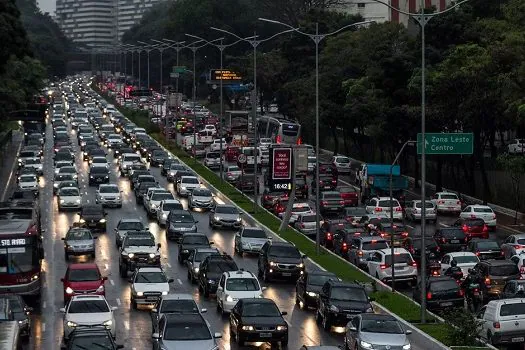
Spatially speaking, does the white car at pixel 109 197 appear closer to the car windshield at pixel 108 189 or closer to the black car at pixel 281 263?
the car windshield at pixel 108 189

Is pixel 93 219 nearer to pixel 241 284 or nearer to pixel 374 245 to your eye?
pixel 374 245

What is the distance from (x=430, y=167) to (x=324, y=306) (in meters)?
58.1

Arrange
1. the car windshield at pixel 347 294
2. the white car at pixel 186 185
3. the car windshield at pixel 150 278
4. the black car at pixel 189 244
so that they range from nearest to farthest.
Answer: the car windshield at pixel 347 294 → the car windshield at pixel 150 278 → the black car at pixel 189 244 → the white car at pixel 186 185

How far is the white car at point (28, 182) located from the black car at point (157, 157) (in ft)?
58.2

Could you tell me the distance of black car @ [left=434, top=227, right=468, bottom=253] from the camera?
5981 centimetres

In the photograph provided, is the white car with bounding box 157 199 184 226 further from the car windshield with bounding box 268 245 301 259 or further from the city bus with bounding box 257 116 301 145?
the city bus with bounding box 257 116 301 145

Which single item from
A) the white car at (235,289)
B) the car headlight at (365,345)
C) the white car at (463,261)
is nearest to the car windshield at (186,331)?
the car headlight at (365,345)

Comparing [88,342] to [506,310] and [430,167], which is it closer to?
[506,310]

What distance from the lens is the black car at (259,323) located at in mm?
35750

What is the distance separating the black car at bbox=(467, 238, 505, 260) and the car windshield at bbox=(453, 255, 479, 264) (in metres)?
3.32

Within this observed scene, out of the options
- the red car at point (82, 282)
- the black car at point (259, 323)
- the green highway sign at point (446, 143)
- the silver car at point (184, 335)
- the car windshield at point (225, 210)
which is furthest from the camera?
the car windshield at point (225, 210)

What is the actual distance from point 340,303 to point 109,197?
132 feet

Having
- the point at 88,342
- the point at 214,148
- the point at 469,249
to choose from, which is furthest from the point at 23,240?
the point at 214,148

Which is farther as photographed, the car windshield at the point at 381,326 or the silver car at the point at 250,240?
the silver car at the point at 250,240
